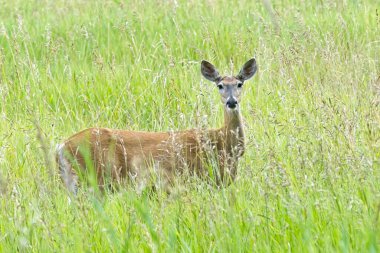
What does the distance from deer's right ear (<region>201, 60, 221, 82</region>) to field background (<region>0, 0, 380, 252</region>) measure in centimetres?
15

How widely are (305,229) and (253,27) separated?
5.66 m

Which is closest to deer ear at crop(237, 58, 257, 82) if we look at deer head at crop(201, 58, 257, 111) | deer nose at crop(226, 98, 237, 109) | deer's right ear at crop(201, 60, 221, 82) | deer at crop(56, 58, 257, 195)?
deer head at crop(201, 58, 257, 111)

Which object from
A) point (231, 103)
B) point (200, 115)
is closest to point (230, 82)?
point (231, 103)

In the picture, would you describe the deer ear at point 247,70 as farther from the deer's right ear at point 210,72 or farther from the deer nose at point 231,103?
the deer nose at point 231,103

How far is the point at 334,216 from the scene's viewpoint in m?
4.15

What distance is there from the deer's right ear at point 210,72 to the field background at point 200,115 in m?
0.15

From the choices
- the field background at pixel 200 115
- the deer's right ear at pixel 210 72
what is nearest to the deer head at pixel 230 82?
the deer's right ear at pixel 210 72

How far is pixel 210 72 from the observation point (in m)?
7.23

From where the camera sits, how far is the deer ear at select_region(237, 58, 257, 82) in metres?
7.14

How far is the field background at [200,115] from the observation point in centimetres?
413

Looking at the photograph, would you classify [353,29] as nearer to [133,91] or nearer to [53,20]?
[133,91]

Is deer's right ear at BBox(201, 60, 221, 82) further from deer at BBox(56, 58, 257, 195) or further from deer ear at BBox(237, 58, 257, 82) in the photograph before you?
deer at BBox(56, 58, 257, 195)

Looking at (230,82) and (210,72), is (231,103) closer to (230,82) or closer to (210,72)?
(230,82)

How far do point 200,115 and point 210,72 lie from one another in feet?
4.77
